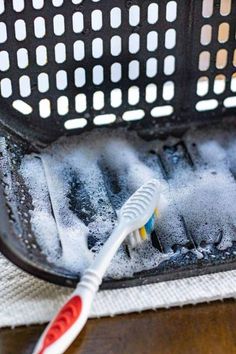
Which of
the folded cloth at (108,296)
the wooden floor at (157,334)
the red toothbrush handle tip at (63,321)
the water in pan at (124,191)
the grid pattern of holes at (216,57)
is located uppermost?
the grid pattern of holes at (216,57)

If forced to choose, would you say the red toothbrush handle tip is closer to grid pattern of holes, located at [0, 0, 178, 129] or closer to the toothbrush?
the toothbrush

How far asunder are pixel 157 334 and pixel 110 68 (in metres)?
0.26

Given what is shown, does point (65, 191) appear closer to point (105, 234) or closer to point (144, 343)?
point (105, 234)

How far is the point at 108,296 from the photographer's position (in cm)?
55

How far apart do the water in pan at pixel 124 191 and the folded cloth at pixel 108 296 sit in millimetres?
18

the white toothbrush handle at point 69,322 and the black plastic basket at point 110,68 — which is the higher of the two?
the black plastic basket at point 110,68

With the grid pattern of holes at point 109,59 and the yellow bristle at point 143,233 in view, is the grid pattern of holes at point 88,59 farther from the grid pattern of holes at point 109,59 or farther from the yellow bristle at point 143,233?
the yellow bristle at point 143,233

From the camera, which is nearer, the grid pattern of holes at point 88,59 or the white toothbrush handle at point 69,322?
the white toothbrush handle at point 69,322

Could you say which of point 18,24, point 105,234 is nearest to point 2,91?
point 18,24

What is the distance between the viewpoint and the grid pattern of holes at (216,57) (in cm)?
69

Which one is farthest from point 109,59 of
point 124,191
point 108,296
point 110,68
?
point 108,296

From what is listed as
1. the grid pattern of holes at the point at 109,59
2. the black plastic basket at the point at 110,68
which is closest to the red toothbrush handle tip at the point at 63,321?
the black plastic basket at the point at 110,68

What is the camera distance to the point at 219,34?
2.35 feet

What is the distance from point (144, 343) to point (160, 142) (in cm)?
24
